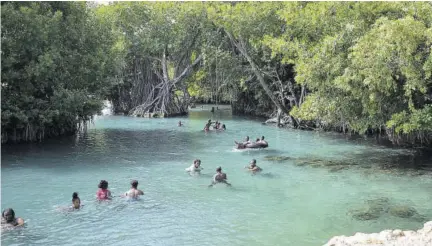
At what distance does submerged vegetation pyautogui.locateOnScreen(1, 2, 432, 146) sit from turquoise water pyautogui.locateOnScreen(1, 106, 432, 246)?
7.82 feet

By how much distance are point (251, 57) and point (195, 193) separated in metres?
24.4

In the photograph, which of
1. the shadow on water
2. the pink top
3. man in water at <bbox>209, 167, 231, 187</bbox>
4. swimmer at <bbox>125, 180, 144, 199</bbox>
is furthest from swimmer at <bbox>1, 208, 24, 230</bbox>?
the shadow on water

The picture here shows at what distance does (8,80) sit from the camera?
2366cm

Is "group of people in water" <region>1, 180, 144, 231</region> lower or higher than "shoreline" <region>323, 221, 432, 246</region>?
lower

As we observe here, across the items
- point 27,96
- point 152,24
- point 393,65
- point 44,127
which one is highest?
point 152,24

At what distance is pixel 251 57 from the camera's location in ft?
127

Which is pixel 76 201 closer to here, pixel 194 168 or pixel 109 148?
pixel 194 168

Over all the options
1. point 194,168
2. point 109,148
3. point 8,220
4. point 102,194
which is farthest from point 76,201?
point 109,148

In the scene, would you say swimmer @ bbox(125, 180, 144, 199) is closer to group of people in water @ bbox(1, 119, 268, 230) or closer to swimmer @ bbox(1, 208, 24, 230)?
group of people in water @ bbox(1, 119, 268, 230)

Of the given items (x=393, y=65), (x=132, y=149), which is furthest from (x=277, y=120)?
(x=393, y=65)

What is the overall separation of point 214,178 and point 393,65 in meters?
9.21

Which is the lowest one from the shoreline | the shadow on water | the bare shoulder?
the bare shoulder

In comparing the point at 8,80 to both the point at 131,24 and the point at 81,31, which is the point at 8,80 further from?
the point at 131,24

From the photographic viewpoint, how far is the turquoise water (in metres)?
12.0
